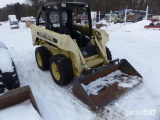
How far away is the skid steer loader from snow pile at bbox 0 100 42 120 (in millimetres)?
967

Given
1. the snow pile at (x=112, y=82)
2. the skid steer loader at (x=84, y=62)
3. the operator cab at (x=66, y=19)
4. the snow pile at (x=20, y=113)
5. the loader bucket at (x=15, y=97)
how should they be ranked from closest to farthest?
the snow pile at (x=20, y=113)
the loader bucket at (x=15, y=97)
the skid steer loader at (x=84, y=62)
the snow pile at (x=112, y=82)
the operator cab at (x=66, y=19)

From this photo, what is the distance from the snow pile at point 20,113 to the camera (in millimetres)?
3285

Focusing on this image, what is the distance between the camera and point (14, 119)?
326cm

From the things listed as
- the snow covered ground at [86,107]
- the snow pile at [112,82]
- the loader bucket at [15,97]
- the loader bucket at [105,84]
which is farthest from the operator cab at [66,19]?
the loader bucket at [15,97]

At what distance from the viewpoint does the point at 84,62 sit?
14.4 ft

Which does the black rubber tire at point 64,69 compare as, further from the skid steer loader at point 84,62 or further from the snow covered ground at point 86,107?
the snow covered ground at point 86,107

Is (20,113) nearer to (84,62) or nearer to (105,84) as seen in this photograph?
(84,62)

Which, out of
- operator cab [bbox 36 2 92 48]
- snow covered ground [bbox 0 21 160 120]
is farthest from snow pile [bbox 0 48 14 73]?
operator cab [bbox 36 2 92 48]

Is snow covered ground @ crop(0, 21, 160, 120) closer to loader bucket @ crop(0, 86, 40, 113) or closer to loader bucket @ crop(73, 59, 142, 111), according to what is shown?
loader bucket @ crop(73, 59, 142, 111)

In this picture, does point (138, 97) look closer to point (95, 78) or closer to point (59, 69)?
point (95, 78)

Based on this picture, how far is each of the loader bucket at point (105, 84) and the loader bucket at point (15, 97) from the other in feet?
2.92

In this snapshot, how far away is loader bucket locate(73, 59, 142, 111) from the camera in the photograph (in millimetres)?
3769

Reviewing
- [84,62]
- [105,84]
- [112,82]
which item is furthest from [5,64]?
[112,82]

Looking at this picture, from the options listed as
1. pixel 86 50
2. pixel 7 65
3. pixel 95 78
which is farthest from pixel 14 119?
pixel 86 50
